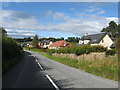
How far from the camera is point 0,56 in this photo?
12.1 metres

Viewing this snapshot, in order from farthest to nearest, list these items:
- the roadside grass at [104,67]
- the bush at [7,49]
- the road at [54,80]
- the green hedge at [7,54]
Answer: the bush at [7,49]
the green hedge at [7,54]
the roadside grass at [104,67]
the road at [54,80]

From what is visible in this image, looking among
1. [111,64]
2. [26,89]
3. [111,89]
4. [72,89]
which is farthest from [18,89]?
[111,64]

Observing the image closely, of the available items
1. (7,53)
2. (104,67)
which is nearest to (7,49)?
(7,53)

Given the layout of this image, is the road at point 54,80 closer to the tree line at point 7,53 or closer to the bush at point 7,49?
the tree line at point 7,53

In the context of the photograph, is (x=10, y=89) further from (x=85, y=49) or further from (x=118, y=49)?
(x=85, y=49)

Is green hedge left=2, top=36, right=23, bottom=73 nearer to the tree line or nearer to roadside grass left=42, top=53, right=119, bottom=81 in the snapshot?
the tree line

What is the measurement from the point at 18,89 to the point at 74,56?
25.5m

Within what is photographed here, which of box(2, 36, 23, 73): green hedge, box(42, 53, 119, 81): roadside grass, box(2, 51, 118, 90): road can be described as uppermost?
box(2, 36, 23, 73): green hedge

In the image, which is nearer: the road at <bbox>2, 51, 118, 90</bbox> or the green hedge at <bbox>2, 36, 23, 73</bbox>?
the road at <bbox>2, 51, 118, 90</bbox>

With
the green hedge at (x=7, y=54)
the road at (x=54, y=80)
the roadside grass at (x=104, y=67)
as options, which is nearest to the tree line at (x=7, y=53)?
the green hedge at (x=7, y=54)

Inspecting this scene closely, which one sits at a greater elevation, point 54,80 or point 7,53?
point 7,53

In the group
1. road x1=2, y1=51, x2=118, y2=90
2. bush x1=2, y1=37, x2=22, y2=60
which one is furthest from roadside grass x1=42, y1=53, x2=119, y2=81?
bush x1=2, y1=37, x2=22, y2=60

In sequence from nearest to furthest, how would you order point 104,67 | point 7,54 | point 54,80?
1. point 54,80
2. point 7,54
3. point 104,67

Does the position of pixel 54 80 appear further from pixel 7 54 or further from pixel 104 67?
pixel 104 67
